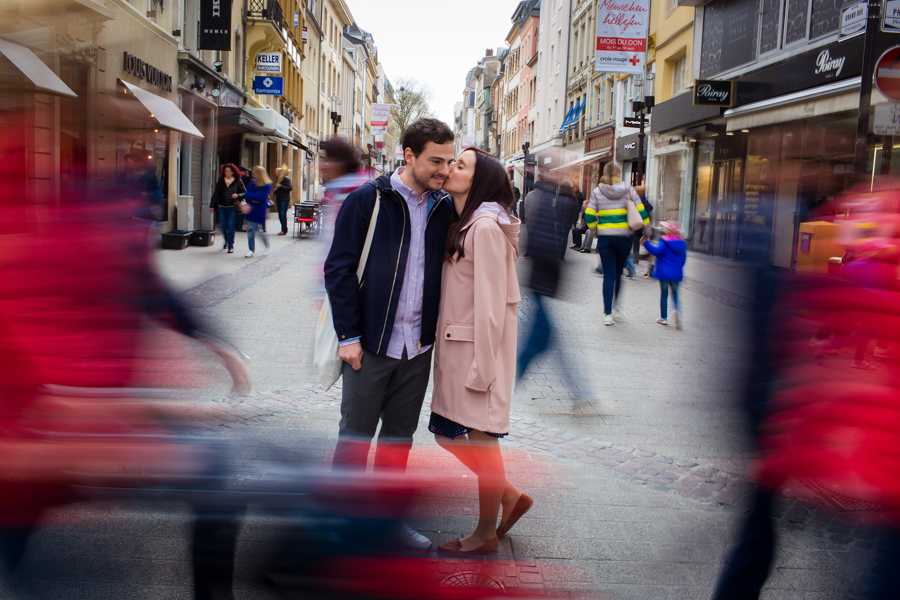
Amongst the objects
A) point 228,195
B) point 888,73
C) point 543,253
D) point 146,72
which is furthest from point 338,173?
point 146,72

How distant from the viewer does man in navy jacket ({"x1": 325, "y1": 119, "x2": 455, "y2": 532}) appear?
8.53 feet

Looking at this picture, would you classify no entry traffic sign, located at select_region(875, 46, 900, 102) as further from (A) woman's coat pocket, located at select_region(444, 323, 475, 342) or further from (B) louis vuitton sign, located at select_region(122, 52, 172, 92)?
(B) louis vuitton sign, located at select_region(122, 52, 172, 92)

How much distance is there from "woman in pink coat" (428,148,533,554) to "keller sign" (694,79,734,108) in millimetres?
17225

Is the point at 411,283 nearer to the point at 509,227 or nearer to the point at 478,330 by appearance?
the point at 478,330

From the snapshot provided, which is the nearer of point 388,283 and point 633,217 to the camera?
point 388,283

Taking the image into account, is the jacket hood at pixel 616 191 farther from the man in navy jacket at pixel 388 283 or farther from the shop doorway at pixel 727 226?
the man in navy jacket at pixel 388 283

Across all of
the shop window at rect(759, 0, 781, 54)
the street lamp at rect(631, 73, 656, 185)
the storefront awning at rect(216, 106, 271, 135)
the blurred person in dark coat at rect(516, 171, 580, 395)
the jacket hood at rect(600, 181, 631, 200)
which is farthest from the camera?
the street lamp at rect(631, 73, 656, 185)

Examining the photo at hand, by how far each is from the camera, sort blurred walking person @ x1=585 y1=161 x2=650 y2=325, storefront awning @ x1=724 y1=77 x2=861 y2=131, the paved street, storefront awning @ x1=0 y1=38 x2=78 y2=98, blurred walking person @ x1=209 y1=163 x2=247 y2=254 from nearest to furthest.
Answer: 1. storefront awning @ x1=0 y1=38 x2=78 y2=98
2. the paved street
3. blurred walking person @ x1=585 y1=161 x2=650 y2=325
4. storefront awning @ x1=724 y1=77 x2=861 y2=131
5. blurred walking person @ x1=209 y1=163 x2=247 y2=254

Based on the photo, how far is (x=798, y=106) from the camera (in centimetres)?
1469

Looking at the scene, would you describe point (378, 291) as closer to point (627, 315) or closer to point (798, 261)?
point (798, 261)

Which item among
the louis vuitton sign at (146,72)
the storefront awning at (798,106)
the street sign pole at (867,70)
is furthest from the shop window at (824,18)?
the louis vuitton sign at (146,72)

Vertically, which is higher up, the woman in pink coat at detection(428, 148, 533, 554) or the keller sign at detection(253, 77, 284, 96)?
the keller sign at detection(253, 77, 284, 96)

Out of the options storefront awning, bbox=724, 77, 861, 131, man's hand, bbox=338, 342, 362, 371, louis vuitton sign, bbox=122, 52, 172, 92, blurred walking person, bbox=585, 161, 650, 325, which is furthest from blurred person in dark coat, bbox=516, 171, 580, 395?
louis vuitton sign, bbox=122, 52, 172, 92

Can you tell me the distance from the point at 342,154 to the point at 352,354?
3.09 m
